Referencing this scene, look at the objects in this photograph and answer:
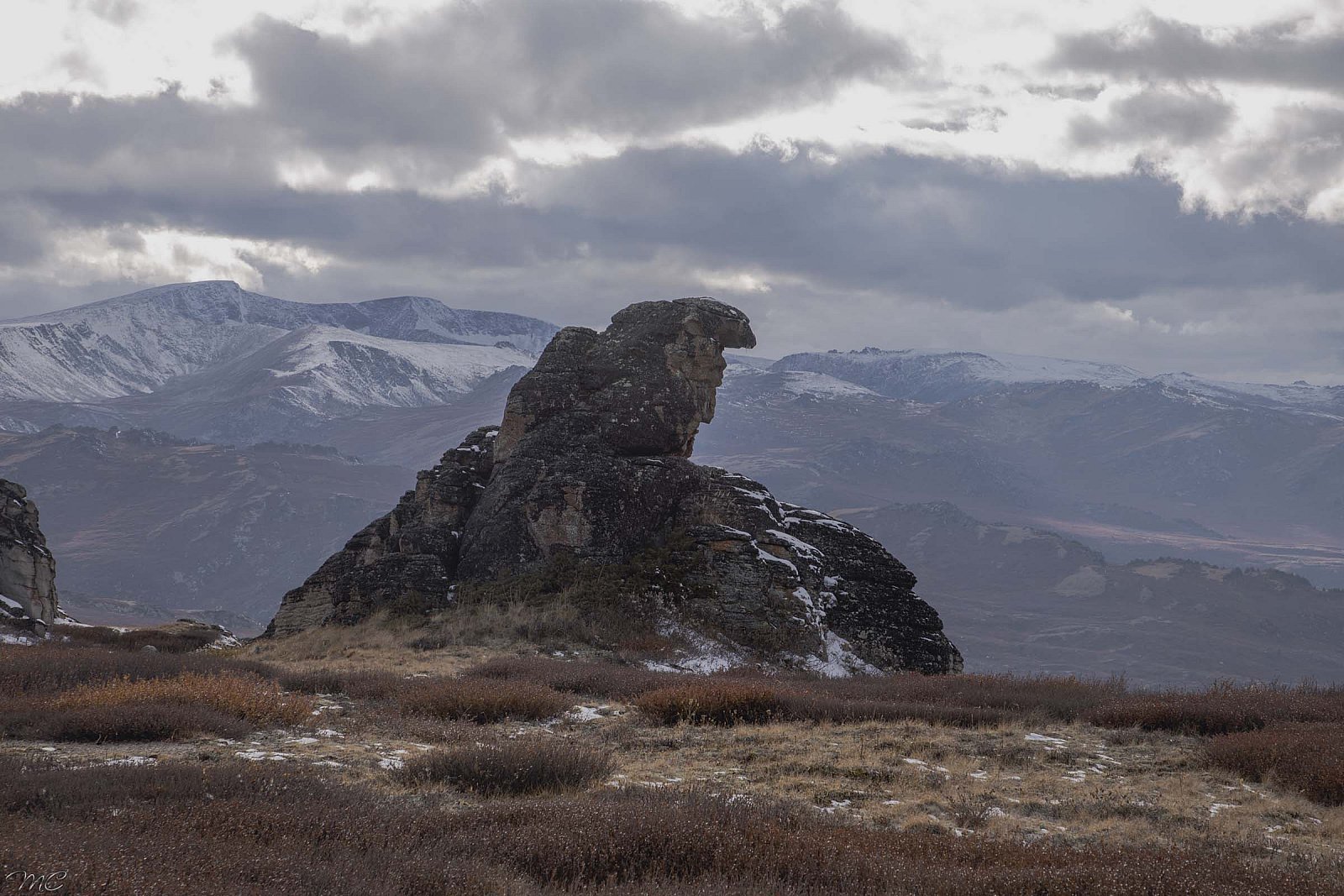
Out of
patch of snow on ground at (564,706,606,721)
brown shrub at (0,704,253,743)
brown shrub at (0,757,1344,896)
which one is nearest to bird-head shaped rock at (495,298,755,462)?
patch of snow on ground at (564,706,606,721)

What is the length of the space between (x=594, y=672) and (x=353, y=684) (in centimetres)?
471

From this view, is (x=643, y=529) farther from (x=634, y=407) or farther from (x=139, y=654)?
(x=139, y=654)

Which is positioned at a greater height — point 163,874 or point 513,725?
point 163,874

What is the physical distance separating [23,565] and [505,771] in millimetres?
31502

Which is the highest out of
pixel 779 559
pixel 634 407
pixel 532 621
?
pixel 634 407

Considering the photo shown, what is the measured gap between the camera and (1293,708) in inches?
617

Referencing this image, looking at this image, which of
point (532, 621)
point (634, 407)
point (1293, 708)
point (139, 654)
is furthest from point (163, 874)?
point (634, 407)

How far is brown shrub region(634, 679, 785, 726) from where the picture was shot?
15570 mm

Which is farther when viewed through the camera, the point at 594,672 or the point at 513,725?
the point at 594,672

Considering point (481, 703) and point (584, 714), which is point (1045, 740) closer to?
point (584, 714)

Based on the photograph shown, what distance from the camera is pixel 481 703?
49.8ft

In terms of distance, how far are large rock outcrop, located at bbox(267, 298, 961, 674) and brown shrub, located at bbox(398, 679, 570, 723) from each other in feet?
32.9

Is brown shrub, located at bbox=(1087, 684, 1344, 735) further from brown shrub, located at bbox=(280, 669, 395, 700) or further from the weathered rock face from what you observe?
the weathered rock face

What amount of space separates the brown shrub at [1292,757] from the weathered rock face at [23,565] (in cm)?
3513
